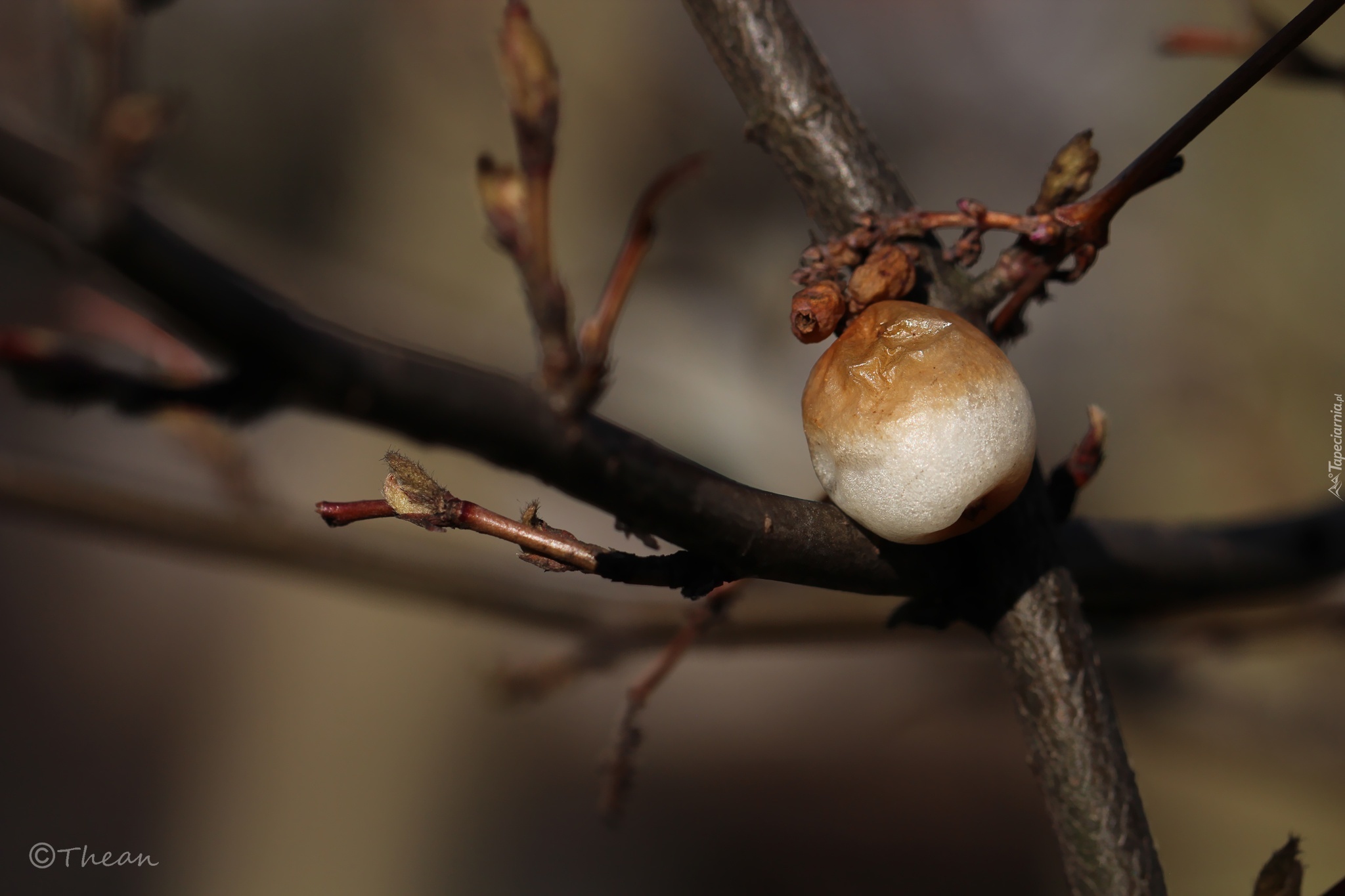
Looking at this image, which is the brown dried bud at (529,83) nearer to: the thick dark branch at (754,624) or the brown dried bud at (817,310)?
the brown dried bud at (817,310)

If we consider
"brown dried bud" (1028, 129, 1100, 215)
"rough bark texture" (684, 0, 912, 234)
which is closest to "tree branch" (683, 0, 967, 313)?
"rough bark texture" (684, 0, 912, 234)

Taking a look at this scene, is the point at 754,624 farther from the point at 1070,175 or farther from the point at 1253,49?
the point at 1253,49

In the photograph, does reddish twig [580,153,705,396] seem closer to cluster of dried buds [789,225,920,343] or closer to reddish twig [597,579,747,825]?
cluster of dried buds [789,225,920,343]

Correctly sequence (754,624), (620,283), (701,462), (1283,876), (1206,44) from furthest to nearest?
1. (701,462)
2. (754,624)
3. (1206,44)
4. (1283,876)
5. (620,283)

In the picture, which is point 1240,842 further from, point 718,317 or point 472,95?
point 472,95

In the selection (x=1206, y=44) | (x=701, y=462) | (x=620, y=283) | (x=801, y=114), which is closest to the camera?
(x=620, y=283)

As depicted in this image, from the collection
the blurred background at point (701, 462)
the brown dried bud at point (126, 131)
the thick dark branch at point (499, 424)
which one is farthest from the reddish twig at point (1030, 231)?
the blurred background at point (701, 462)

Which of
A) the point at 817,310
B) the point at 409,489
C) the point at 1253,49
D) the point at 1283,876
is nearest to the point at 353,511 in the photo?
the point at 409,489
